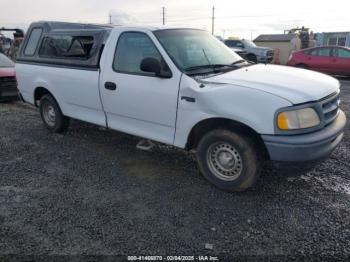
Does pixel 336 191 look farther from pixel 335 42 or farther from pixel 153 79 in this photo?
pixel 335 42

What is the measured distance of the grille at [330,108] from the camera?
361 centimetres

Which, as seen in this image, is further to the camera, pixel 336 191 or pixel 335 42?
pixel 335 42

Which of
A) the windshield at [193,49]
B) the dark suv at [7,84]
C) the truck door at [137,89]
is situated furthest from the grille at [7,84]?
the windshield at [193,49]

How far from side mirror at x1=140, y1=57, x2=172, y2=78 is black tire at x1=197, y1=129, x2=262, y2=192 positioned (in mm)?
898

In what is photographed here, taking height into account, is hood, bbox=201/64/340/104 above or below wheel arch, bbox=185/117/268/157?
above

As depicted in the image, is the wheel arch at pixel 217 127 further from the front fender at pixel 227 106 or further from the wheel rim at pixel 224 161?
the wheel rim at pixel 224 161

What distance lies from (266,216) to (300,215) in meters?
0.36

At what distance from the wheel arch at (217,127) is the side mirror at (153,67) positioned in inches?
28.3

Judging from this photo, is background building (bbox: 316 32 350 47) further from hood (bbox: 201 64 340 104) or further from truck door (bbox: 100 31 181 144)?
truck door (bbox: 100 31 181 144)

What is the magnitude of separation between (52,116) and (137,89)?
2.66 meters

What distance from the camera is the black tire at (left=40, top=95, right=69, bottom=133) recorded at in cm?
598

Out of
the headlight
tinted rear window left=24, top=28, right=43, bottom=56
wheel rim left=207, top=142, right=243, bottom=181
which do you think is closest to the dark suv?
tinted rear window left=24, top=28, right=43, bottom=56

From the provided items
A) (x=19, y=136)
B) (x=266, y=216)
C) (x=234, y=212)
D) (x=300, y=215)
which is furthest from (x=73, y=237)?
(x=19, y=136)

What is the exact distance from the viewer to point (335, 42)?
36.6 m
